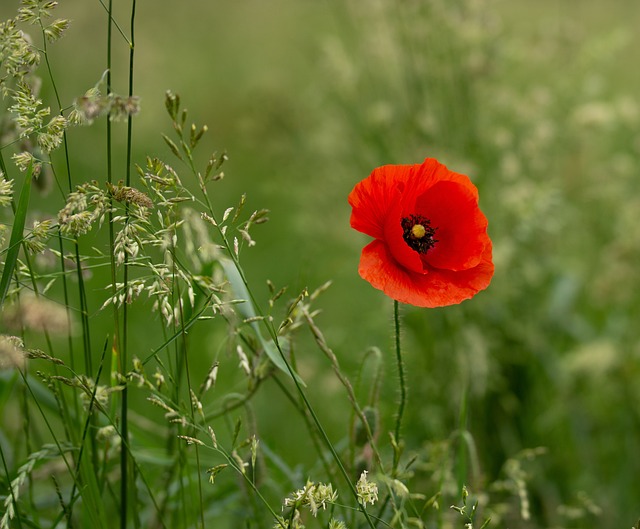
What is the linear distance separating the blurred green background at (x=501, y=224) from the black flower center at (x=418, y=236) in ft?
2.46

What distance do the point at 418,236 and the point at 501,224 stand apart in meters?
1.18

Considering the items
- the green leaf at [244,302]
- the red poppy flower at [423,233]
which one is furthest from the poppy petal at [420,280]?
the green leaf at [244,302]

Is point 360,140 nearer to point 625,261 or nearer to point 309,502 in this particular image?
point 625,261

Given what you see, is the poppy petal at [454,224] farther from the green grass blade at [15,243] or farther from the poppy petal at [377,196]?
the green grass blade at [15,243]

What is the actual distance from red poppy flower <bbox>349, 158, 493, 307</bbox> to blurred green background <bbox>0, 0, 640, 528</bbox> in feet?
2.49

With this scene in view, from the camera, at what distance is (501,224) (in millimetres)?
2229

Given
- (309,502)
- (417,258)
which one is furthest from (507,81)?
(309,502)

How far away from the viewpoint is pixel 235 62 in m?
5.12

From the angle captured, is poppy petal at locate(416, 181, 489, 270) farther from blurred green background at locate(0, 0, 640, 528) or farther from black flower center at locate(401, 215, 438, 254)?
blurred green background at locate(0, 0, 640, 528)

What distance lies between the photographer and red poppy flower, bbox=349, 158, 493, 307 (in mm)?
1021

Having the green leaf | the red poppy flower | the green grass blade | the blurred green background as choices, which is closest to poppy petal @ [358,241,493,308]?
the red poppy flower

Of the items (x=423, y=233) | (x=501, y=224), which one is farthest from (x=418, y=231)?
(x=501, y=224)

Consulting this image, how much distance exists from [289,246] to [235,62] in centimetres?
214

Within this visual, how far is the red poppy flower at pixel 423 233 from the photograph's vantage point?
102 cm
